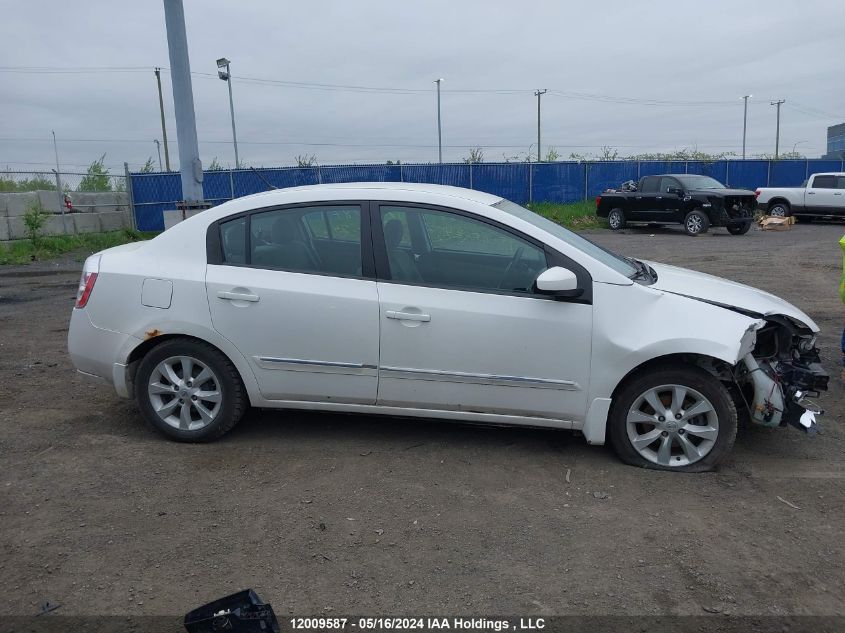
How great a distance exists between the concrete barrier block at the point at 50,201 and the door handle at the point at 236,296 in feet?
53.1

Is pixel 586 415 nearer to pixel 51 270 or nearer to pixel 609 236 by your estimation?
pixel 51 270

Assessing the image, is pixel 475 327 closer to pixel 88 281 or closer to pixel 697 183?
pixel 88 281

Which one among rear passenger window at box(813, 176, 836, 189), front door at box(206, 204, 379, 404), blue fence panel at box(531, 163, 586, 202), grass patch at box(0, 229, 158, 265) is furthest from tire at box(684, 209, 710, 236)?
front door at box(206, 204, 379, 404)

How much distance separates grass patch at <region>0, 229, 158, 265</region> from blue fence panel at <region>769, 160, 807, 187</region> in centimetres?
2695

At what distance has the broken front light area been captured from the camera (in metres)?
4.23

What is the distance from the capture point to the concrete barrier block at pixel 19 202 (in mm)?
17225

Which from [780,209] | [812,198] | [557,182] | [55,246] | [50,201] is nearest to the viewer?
[55,246]

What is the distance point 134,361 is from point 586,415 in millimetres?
2929

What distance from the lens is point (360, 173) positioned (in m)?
26.3

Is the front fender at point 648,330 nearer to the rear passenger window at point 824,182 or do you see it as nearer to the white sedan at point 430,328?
the white sedan at point 430,328

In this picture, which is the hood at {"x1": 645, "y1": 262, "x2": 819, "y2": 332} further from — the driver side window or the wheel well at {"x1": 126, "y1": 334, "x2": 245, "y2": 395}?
the wheel well at {"x1": 126, "y1": 334, "x2": 245, "y2": 395}

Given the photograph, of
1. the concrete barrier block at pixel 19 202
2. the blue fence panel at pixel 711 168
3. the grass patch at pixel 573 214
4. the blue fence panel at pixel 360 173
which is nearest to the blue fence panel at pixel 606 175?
the grass patch at pixel 573 214

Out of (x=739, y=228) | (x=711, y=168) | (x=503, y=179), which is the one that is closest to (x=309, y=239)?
(x=739, y=228)

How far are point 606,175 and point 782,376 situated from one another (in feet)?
88.4
